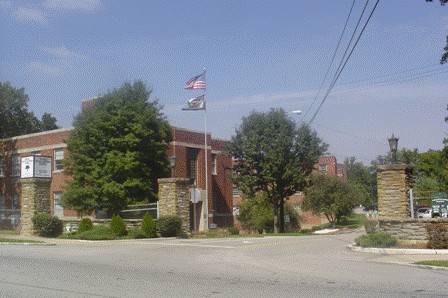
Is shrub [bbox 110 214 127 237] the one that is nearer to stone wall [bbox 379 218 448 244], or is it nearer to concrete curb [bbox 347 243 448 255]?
concrete curb [bbox 347 243 448 255]

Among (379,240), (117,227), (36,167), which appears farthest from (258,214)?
(379,240)

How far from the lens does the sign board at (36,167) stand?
31.2m

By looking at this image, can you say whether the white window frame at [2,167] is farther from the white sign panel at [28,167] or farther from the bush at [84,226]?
the bush at [84,226]

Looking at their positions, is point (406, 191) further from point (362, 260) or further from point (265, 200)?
point (265, 200)

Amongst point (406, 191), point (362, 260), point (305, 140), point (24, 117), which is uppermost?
point (24, 117)

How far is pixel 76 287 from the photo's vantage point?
1190cm

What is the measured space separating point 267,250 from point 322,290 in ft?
32.1

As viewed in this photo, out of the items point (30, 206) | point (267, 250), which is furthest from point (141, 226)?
point (267, 250)

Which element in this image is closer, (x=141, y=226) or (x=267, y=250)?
(x=267, y=250)

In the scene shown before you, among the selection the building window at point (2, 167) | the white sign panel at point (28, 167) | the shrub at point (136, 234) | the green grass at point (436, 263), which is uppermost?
the building window at point (2, 167)

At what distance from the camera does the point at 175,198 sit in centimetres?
2941

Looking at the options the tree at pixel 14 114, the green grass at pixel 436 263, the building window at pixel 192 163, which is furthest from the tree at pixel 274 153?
the tree at pixel 14 114

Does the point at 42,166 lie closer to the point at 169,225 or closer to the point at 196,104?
the point at 169,225

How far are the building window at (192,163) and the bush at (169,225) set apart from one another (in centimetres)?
1394
